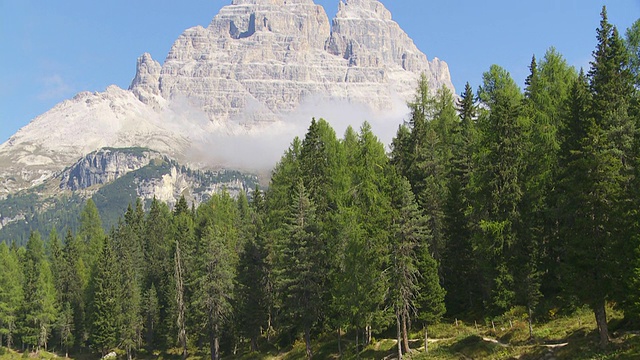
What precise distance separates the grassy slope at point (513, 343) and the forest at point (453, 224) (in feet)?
3.35

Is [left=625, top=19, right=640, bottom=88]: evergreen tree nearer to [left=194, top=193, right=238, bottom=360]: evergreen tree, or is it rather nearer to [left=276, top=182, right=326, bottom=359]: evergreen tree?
[left=276, top=182, right=326, bottom=359]: evergreen tree

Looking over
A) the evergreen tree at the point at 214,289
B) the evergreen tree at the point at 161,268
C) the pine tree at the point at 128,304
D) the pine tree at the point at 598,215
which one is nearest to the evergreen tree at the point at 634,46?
the pine tree at the point at 598,215

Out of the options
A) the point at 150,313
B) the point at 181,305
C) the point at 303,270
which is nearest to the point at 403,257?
the point at 303,270

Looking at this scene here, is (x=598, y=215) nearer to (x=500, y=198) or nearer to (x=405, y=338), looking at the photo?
(x=500, y=198)

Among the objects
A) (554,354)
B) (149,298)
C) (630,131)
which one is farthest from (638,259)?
(149,298)

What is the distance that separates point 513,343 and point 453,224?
43.1 ft

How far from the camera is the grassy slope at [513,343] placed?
34.7 meters

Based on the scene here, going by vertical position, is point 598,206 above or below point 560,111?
below

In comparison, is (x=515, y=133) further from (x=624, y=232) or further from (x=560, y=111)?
(x=624, y=232)

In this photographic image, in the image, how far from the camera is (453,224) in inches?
2031

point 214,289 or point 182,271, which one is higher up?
point 182,271

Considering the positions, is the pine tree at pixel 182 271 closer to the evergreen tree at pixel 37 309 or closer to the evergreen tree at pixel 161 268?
the evergreen tree at pixel 161 268

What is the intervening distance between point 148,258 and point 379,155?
63691 millimetres

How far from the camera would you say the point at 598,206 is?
114 feet
